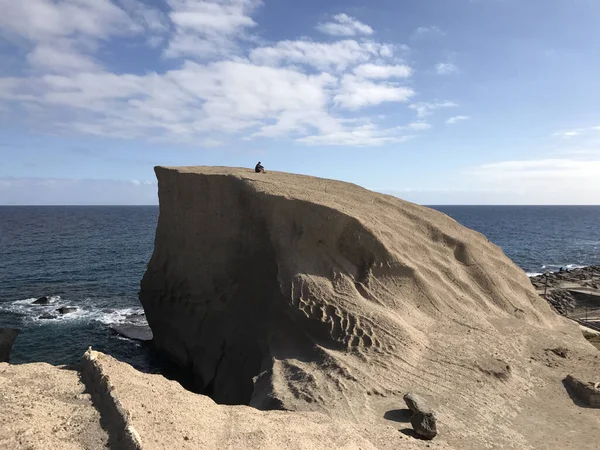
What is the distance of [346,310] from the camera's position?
14977 millimetres

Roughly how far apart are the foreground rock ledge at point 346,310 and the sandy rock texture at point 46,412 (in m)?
5.29

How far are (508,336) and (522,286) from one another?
464cm

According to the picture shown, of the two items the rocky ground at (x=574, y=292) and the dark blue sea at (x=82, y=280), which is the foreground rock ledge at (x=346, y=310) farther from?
the rocky ground at (x=574, y=292)

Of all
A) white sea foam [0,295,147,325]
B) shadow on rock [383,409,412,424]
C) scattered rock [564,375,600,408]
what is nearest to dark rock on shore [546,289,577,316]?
scattered rock [564,375,600,408]

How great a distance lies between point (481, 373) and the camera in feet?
45.3

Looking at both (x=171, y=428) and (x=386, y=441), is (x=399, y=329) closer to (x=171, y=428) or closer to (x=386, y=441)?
(x=386, y=441)

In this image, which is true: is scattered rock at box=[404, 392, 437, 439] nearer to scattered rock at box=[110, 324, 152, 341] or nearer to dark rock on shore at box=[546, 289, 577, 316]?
scattered rock at box=[110, 324, 152, 341]

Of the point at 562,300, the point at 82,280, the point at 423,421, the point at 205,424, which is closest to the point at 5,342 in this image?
the point at 205,424

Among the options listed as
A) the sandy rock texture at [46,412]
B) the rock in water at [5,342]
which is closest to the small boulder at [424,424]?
the sandy rock texture at [46,412]

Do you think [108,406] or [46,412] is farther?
[108,406]

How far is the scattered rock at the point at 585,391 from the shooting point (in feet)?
42.8

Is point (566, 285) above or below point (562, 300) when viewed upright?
above

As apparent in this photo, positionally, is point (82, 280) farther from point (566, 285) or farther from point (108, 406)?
point (566, 285)

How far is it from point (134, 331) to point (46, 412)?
20.9m
